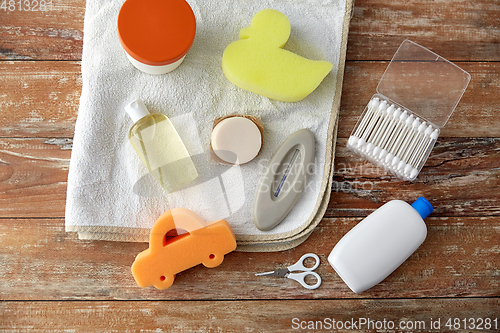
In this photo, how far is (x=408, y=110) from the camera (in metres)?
0.67

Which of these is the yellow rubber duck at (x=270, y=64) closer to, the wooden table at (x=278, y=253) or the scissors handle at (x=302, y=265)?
the wooden table at (x=278, y=253)

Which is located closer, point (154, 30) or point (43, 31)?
point (154, 30)

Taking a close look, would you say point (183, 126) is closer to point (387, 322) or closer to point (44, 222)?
point (44, 222)

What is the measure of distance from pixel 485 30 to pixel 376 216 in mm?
431

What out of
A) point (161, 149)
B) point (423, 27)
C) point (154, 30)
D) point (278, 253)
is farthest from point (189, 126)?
point (423, 27)

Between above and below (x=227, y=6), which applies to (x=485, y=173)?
below

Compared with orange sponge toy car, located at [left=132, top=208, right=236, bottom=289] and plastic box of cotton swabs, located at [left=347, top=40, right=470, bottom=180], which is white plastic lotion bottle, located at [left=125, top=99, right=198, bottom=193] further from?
plastic box of cotton swabs, located at [left=347, top=40, right=470, bottom=180]

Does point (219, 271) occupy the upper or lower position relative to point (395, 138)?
lower

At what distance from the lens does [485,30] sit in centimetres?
71

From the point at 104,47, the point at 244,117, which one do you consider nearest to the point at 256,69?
the point at 244,117

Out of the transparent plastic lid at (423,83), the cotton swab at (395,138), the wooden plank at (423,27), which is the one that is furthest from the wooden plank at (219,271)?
the wooden plank at (423,27)

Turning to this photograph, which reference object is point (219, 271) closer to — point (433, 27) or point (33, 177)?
point (33, 177)

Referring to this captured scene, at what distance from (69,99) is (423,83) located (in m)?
0.65

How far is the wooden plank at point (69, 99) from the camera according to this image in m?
0.67
